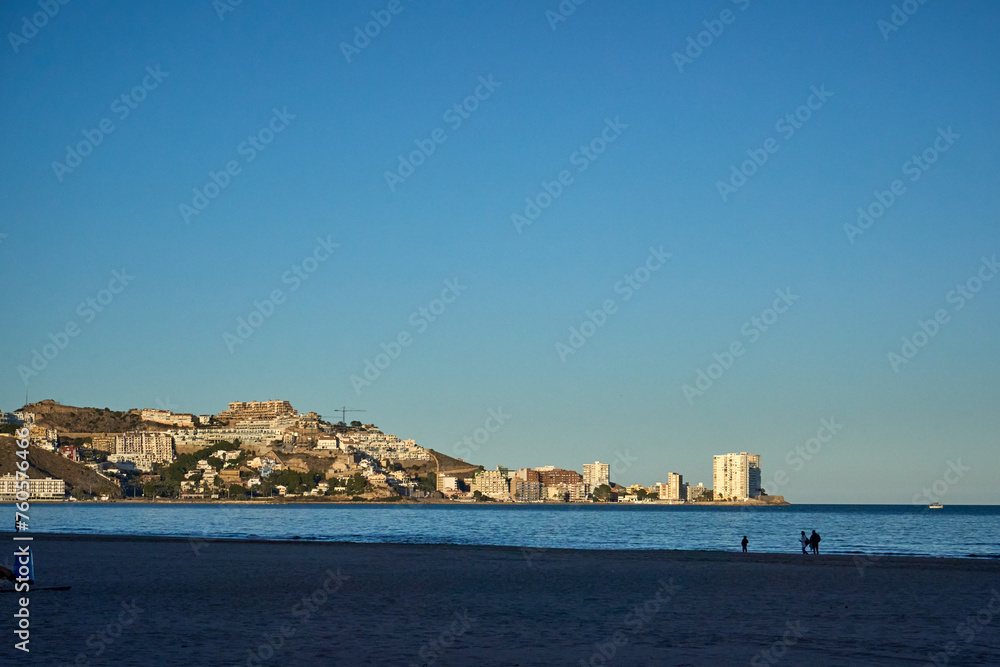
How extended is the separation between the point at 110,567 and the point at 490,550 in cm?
2112

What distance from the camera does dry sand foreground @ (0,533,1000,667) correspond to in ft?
52.5

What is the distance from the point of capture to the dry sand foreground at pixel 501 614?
16016 millimetres

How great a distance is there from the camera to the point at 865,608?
2309 centimetres

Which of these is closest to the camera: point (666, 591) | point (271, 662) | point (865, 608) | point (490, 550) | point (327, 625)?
point (271, 662)

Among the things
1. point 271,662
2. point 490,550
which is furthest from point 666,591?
point 490,550

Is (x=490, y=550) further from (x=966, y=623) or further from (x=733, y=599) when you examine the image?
(x=966, y=623)

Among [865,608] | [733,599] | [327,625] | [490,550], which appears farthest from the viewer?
[490,550]

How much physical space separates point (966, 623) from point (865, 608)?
Result: 2.92 m

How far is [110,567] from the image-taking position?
3444cm

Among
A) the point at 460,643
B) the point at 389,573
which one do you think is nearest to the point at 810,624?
the point at 460,643

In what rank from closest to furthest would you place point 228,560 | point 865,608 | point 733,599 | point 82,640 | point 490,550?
point 82,640 → point 865,608 → point 733,599 → point 228,560 → point 490,550

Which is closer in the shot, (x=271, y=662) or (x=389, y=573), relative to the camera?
(x=271, y=662)

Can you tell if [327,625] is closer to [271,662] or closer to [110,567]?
[271,662]

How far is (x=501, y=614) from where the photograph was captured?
→ 71.7 feet
